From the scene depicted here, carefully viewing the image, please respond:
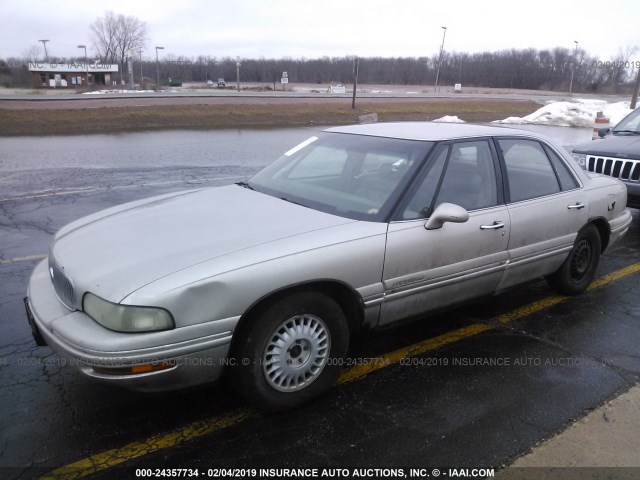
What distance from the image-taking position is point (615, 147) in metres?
7.23

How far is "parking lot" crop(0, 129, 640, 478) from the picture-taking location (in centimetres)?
258

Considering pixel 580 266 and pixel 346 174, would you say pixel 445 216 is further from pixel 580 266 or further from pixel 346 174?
pixel 580 266

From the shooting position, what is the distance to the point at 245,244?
2781mm

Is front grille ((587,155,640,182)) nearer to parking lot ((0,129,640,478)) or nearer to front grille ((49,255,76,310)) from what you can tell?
parking lot ((0,129,640,478))

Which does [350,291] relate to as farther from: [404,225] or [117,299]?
[117,299]

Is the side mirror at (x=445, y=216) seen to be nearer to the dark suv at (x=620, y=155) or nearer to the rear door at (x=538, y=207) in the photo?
the rear door at (x=538, y=207)

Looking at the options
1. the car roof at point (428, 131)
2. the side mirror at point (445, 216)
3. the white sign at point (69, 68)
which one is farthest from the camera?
the white sign at point (69, 68)

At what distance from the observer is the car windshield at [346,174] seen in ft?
11.1

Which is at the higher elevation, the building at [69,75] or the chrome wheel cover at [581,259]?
the building at [69,75]

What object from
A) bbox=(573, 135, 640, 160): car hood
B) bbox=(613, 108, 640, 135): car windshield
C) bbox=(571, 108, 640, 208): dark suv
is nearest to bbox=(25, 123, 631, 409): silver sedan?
bbox=(571, 108, 640, 208): dark suv

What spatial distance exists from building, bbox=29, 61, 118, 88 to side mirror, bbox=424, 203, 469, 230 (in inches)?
3047

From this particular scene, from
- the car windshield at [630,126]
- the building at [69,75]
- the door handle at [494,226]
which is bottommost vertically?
the door handle at [494,226]

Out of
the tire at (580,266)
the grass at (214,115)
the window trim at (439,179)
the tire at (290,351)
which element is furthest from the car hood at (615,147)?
the grass at (214,115)

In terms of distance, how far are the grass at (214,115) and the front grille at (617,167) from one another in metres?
17.8
